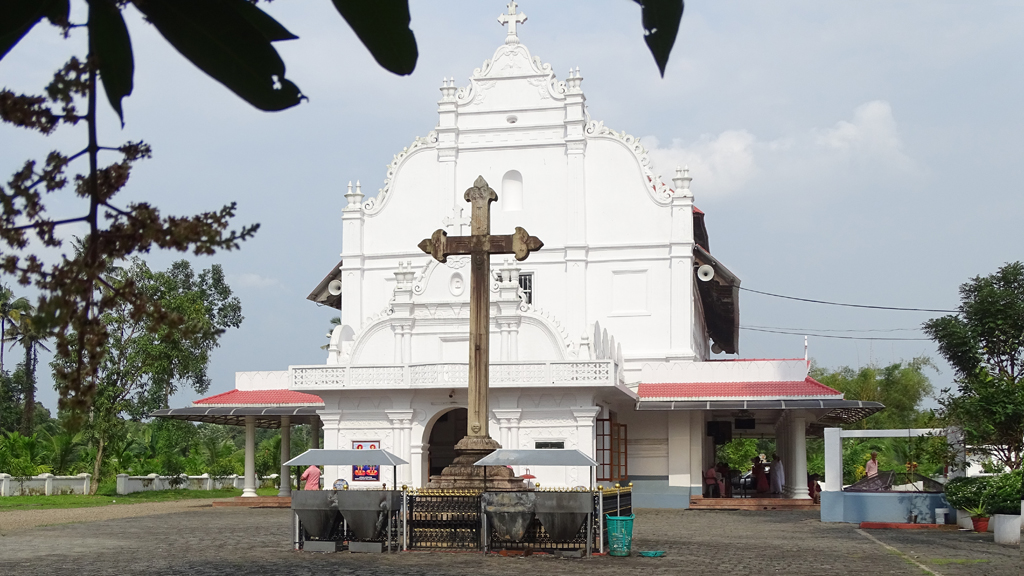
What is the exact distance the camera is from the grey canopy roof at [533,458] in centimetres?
1555

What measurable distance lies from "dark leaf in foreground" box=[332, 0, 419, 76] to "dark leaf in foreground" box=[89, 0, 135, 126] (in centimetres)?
22

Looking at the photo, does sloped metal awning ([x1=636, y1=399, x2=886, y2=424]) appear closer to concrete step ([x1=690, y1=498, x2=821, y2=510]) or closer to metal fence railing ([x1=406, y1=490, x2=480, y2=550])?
concrete step ([x1=690, y1=498, x2=821, y2=510])

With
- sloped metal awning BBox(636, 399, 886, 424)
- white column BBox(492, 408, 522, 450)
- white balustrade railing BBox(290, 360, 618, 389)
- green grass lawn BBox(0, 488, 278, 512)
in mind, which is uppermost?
white balustrade railing BBox(290, 360, 618, 389)

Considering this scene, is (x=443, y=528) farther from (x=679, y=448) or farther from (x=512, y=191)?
(x=512, y=191)

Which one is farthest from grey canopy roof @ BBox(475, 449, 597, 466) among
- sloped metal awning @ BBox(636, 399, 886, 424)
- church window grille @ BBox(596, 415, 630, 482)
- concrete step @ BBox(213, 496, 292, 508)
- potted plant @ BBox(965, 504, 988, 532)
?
concrete step @ BBox(213, 496, 292, 508)

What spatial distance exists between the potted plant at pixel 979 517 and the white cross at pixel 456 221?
13.8 meters

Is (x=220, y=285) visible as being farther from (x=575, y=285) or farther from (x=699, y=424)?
(x=699, y=424)

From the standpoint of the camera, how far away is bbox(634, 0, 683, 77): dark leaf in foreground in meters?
1.19

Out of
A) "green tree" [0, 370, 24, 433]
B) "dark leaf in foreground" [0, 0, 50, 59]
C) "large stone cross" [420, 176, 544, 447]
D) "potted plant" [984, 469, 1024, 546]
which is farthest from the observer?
"green tree" [0, 370, 24, 433]

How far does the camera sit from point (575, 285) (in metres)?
31.1

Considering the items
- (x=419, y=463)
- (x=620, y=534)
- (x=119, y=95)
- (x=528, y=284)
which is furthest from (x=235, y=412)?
(x=119, y=95)

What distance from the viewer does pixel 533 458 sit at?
15750 millimetres

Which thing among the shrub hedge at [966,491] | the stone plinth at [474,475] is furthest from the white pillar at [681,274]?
the stone plinth at [474,475]

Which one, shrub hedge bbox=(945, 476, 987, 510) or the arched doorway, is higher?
the arched doorway
